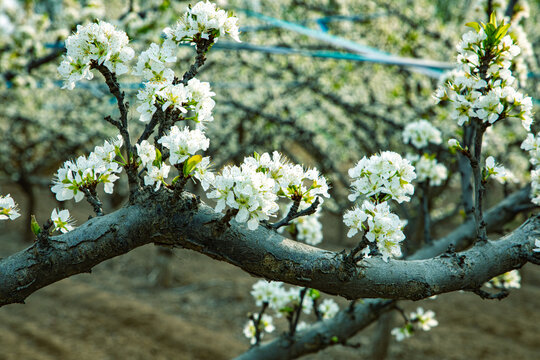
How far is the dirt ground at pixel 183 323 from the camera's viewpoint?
574cm

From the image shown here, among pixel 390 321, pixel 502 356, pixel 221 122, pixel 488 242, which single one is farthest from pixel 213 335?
pixel 488 242

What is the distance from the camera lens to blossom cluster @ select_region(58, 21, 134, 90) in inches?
49.1

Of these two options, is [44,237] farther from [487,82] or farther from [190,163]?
[487,82]

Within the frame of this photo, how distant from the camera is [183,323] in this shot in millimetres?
6410

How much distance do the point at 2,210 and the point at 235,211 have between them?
26.2 inches

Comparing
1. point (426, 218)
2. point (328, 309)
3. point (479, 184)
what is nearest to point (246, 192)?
point (479, 184)

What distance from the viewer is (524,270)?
8.62 metres

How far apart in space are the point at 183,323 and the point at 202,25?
5771 mm

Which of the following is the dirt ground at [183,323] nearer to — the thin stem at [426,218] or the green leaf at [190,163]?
the thin stem at [426,218]

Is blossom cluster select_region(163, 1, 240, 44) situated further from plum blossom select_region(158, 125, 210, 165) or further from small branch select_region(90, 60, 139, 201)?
plum blossom select_region(158, 125, 210, 165)

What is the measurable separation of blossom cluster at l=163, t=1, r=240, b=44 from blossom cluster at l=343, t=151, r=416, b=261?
1.95 feet

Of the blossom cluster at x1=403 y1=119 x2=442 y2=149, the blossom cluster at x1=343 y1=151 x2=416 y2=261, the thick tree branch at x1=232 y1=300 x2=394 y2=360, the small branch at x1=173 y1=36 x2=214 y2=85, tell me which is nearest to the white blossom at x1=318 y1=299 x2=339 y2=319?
the thick tree branch at x1=232 y1=300 x2=394 y2=360

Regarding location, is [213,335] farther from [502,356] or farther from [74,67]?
[74,67]

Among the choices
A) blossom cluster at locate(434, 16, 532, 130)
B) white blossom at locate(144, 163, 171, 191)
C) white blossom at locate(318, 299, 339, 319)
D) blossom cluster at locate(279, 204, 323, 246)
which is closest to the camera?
white blossom at locate(144, 163, 171, 191)
